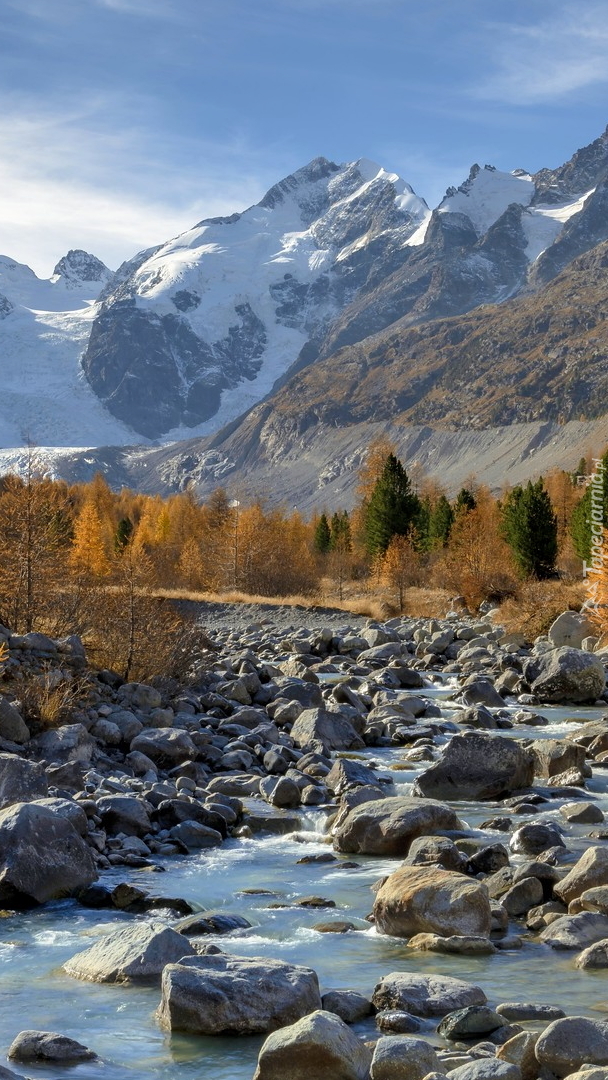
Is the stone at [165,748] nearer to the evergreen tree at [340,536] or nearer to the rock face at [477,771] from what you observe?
the rock face at [477,771]

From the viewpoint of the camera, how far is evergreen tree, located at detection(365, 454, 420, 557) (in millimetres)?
70312

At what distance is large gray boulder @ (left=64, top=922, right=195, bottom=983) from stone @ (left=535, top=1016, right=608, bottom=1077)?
327cm

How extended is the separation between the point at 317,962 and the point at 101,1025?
2.13 m

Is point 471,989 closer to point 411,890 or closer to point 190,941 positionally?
point 411,890

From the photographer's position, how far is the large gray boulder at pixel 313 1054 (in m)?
7.09

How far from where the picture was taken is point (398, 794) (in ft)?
54.2

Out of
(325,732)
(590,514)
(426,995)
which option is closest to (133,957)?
(426,995)

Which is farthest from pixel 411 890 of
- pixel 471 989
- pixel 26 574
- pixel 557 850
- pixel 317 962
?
pixel 26 574

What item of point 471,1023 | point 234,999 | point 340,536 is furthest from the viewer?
point 340,536

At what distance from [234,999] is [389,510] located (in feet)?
206

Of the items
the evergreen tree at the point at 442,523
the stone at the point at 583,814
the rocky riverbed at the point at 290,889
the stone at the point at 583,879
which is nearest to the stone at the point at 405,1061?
the rocky riverbed at the point at 290,889

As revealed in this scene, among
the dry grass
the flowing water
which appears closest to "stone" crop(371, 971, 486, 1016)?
the flowing water

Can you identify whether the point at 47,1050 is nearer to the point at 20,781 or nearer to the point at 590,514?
the point at 20,781

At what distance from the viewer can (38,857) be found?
11.4 meters
